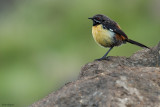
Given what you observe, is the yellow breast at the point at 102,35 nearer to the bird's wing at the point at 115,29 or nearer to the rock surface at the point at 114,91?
the bird's wing at the point at 115,29

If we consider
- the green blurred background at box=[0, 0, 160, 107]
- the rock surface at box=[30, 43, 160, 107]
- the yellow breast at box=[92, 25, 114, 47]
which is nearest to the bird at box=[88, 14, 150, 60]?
the yellow breast at box=[92, 25, 114, 47]

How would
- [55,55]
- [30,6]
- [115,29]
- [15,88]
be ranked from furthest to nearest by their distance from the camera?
[30,6] < [55,55] < [15,88] < [115,29]

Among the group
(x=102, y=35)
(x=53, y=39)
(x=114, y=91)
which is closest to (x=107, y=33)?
(x=102, y=35)

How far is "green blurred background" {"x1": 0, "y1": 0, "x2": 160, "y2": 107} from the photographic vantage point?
14.4 m

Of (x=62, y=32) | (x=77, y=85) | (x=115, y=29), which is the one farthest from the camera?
(x=62, y=32)

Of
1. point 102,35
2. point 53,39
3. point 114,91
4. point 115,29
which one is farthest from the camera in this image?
point 53,39

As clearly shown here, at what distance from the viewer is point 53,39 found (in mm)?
16938

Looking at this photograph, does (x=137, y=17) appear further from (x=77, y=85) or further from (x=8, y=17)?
(x=77, y=85)

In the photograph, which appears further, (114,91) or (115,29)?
(115,29)

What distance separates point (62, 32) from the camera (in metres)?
17.3

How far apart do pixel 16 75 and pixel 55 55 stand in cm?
152

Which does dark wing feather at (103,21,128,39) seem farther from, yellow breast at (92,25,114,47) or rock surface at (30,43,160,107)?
rock surface at (30,43,160,107)

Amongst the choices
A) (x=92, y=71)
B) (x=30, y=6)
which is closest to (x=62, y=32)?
(x=30, y=6)

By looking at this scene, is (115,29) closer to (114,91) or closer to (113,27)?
(113,27)
